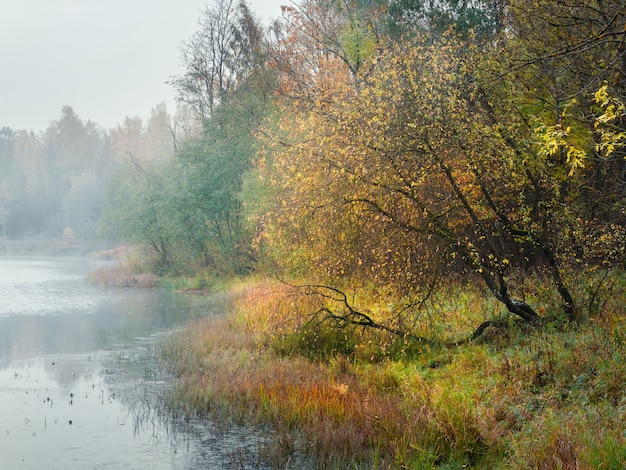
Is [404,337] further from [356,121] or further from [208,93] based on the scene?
[208,93]

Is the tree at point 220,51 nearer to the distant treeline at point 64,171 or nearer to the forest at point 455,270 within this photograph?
the forest at point 455,270

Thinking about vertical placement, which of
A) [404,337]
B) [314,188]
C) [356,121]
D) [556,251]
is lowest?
[404,337]

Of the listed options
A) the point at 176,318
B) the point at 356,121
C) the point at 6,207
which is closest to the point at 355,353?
the point at 356,121

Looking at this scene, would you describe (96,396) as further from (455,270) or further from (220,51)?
(220,51)

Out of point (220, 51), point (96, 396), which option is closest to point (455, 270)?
point (96, 396)

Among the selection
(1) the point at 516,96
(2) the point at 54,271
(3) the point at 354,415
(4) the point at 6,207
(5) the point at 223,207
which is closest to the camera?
(3) the point at 354,415

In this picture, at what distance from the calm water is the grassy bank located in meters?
0.75

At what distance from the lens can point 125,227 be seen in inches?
1805

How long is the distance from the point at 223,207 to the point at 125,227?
1079 centimetres

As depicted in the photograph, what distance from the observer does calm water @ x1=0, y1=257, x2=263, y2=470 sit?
37.1 ft

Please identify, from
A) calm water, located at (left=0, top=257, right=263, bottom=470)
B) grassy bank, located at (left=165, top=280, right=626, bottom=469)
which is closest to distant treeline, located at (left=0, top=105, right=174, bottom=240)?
calm water, located at (left=0, top=257, right=263, bottom=470)

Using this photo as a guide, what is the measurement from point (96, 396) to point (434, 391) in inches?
299

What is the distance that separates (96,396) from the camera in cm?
1509

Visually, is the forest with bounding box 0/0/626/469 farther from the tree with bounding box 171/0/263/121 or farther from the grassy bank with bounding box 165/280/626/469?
the tree with bounding box 171/0/263/121
